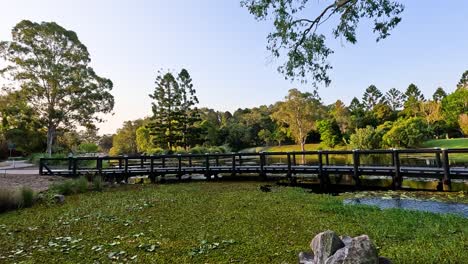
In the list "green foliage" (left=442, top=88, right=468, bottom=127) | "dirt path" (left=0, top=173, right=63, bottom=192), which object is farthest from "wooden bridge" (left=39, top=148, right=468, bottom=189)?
"green foliage" (left=442, top=88, right=468, bottom=127)

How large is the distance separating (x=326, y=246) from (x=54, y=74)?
1222 inches

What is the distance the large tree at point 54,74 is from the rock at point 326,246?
30285 mm

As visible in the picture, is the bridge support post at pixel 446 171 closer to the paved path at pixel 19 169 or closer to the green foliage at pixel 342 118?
the paved path at pixel 19 169

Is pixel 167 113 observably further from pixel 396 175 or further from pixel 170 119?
pixel 396 175

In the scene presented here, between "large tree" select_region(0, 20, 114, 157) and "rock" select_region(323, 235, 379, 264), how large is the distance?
100 feet

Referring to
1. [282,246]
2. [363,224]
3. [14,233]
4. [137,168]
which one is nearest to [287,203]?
[363,224]

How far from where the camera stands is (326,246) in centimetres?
326

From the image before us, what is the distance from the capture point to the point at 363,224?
6.18m

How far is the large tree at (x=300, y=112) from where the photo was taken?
40656mm

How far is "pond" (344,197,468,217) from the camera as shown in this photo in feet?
27.0

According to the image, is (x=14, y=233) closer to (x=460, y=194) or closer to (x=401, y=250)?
(x=401, y=250)

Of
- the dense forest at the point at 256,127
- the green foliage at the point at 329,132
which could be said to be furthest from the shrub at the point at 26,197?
the green foliage at the point at 329,132

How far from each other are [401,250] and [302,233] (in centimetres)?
169

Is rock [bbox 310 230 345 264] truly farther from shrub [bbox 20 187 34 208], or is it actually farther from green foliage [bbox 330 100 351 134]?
green foliage [bbox 330 100 351 134]
